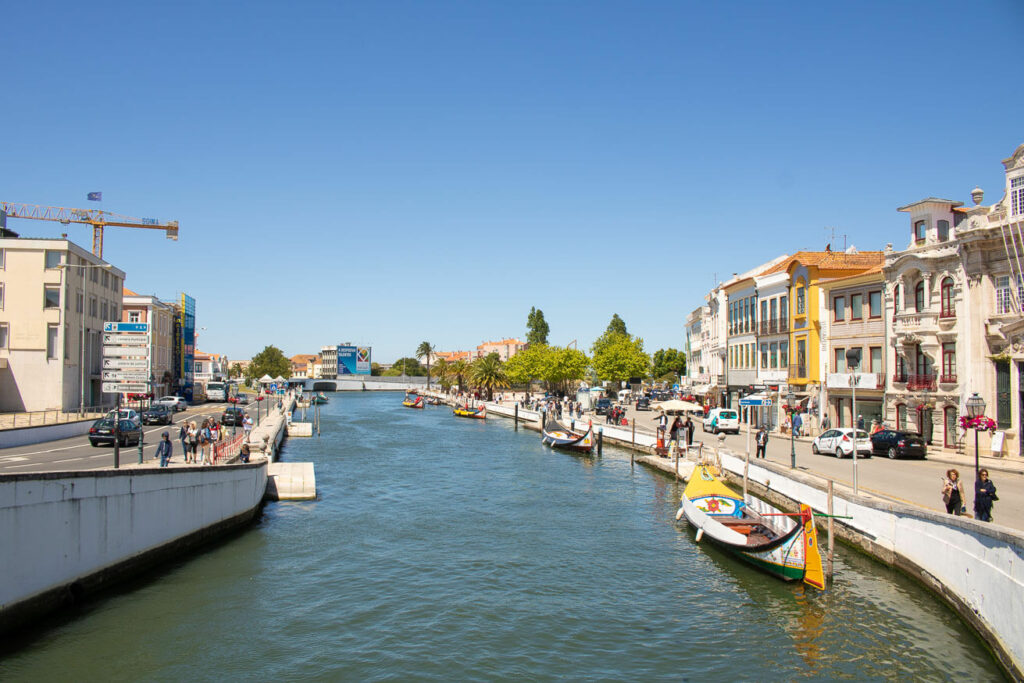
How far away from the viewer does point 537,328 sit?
498 ft

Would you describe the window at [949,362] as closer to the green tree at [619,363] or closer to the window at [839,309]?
the window at [839,309]

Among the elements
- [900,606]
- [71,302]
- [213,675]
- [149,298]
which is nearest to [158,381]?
[149,298]

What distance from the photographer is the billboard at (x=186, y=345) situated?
93.6m

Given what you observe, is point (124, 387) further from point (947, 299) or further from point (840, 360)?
point (840, 360)

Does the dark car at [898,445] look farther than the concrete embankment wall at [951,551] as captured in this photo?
Yes

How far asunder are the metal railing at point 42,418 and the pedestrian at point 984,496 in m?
40.5

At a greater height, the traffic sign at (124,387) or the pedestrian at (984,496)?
the traffic sign at (124,387)

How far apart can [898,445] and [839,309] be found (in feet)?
Answer: 43.2

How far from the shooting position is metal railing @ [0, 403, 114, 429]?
37906 millimetres

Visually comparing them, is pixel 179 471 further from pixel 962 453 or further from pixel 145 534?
pixel 962 453

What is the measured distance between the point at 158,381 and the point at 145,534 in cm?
6999

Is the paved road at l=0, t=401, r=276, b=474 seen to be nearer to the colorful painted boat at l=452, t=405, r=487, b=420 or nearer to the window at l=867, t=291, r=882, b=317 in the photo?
the window at l=867, t=291, r=882, b=317

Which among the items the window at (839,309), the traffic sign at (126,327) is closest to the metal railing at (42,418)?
the traffic sign at (126,327)

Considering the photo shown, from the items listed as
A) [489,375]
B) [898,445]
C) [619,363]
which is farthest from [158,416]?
[489,375]
